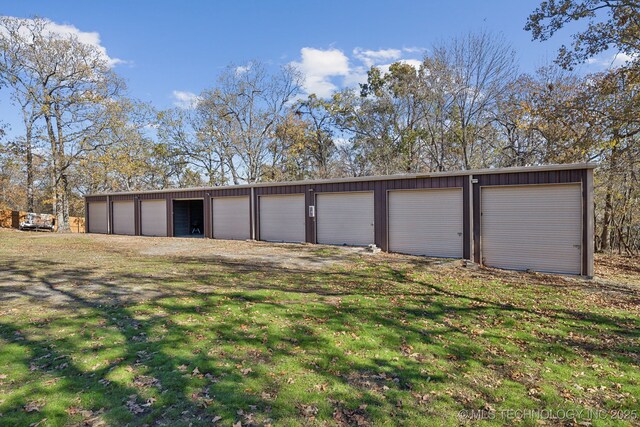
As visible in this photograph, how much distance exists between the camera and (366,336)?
14.2 ft

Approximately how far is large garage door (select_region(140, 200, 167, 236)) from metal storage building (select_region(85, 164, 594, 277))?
182 centimetres

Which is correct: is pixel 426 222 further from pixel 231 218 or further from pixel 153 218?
pixel 153 218

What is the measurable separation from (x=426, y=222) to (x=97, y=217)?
20409 mm

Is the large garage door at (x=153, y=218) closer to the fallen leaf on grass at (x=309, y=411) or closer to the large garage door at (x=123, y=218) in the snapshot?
the large garage door at (x=123, y=218)

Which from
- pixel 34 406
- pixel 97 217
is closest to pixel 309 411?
pixel 34 406

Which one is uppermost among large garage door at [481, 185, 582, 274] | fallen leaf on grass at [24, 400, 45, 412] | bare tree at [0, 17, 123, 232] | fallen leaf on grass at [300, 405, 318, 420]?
bare tree at [0, 17, 123, 232]

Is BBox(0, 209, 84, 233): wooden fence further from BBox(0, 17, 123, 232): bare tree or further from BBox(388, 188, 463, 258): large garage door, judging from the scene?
BBox(388, 188, 463, 258): large garage door

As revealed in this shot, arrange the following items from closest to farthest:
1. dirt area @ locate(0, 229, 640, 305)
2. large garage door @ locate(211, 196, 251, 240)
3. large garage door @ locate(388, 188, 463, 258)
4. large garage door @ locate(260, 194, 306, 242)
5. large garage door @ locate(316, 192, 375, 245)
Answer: dirt area @ locate(0, 229, 640, 305), large garage door @ locate(388, 188, 463, 258), large garage door @ locate(316, 192, 375, 245), large garage door @ locate(260, 194, 306, 242), large garage door @ locate(211, 196, 251, 240)

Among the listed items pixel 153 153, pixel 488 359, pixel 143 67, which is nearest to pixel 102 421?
pixel 488 359

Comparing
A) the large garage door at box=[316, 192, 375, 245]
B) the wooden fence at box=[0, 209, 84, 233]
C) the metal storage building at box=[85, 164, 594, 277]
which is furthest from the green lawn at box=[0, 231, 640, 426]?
the wooden fence at box=[0, 209, 84, 233]

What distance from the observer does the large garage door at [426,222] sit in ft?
36.0

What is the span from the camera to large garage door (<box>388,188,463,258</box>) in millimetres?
10977

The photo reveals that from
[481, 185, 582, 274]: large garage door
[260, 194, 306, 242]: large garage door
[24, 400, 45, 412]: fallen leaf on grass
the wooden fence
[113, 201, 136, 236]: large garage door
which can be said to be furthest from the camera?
the wooden fence

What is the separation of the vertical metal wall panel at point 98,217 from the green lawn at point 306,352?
632 inches
